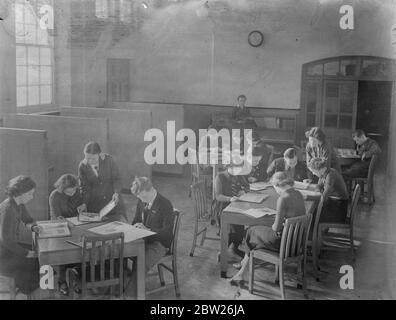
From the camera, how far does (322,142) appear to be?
491 centimetres

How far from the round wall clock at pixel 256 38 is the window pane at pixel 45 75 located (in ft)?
7.47

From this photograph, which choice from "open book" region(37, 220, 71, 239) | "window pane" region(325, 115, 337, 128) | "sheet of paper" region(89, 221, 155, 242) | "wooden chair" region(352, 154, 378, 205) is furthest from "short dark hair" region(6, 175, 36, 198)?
"wooden chair" region(352, 154, 378, 205)

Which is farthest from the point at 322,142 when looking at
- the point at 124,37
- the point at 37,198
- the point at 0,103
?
the point at 0,103

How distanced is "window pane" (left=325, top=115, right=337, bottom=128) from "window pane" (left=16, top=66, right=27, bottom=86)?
3340mm

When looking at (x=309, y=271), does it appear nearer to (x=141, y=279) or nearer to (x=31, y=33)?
(x=141, y=279)

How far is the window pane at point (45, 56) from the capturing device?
17.2 ft

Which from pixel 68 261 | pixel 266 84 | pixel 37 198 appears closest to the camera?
pixel 68 261

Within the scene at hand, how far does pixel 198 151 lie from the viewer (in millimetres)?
5953

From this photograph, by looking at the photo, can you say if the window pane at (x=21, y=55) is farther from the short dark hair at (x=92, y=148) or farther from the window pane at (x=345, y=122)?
the window pane at (x=345, y=122)

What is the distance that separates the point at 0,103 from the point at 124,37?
177 cm

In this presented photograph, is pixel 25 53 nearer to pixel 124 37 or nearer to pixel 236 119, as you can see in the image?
pixel 124 37

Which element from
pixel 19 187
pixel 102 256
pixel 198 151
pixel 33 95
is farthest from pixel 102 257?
pixel 33 95

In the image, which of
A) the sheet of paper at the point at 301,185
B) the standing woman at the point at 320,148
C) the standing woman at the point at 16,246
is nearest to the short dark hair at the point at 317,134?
the standing woman at the point at 320,148

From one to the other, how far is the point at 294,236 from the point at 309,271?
854mm
